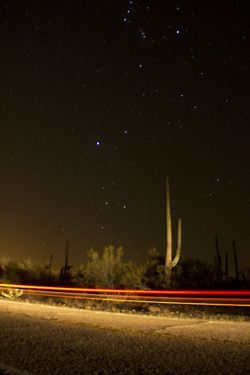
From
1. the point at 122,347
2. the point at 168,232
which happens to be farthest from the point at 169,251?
the point at 122,347

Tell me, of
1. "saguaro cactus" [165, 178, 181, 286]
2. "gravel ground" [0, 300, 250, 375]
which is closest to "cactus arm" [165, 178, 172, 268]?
"saguaro cactus" [165, 178, 181, 286]

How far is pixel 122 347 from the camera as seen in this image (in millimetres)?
6043

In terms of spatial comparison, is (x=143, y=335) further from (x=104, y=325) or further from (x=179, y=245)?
(x=179, y=245)

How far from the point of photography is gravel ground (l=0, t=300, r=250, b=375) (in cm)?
477

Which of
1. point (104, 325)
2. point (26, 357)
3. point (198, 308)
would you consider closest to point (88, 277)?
point (198, 308)

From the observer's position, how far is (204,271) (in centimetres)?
2558

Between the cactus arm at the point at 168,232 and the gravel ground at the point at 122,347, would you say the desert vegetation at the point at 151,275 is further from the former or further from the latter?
the gravel ground at the point at 122,347

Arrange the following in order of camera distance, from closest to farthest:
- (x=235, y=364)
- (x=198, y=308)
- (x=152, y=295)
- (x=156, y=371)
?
(x=156, y=371)
(x=235, y=364)
(x=198, y=308)
(x=152, y=295)

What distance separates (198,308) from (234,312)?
189cm

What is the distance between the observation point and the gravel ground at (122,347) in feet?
15.7

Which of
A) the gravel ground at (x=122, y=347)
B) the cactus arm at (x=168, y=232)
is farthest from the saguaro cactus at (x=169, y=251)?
the gravel ground at (x=122, y=347)

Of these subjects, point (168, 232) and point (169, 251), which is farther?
point (168, 232)

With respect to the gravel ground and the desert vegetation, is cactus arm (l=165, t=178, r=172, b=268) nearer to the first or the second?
the desert vegetation

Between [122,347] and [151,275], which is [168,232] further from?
[122,347]
